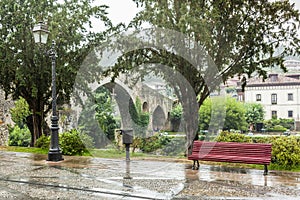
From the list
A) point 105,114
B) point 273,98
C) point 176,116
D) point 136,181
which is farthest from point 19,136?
point 273,98

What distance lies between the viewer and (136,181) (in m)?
5.97

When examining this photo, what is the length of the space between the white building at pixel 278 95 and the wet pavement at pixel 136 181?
26023 mm

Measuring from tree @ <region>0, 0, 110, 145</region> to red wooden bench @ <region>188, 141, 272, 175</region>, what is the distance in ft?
22.0

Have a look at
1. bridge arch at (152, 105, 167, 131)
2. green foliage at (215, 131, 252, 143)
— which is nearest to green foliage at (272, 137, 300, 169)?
green foliage at (215, 131, 252, 143)

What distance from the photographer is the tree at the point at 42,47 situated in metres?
11.7

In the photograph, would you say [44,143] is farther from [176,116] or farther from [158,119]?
[158,119]

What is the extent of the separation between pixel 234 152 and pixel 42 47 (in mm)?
7839

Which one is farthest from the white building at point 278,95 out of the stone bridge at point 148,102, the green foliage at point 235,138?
the green foliage at point 235,138

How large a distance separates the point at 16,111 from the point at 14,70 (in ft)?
14.3

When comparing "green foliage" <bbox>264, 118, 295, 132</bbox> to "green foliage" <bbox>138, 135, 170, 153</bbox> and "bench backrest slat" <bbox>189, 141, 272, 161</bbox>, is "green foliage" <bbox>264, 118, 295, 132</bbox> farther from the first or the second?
"bench backrest slat" <bbox>189, 141, 272, 161</bbox>

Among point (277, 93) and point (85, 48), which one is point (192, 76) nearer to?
point (85, 48)

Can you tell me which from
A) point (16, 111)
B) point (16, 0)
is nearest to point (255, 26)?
point (16, 0)

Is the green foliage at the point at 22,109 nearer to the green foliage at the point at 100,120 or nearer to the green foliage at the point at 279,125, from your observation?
the green foliage at the point at 100,120

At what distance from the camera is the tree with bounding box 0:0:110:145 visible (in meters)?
11.7
